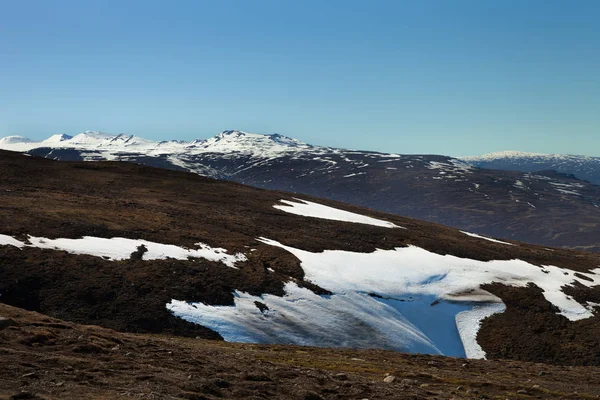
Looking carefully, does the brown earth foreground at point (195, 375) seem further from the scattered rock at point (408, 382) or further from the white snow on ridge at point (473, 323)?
the white snow on ridge at point (473, 323)

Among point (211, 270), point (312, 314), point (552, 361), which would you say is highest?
point (211, 270)

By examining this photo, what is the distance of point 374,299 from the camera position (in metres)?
45.2

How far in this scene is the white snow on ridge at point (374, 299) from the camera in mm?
35281

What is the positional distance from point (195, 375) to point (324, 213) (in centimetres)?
6183

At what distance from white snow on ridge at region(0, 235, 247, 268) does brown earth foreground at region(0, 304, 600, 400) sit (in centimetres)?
1574

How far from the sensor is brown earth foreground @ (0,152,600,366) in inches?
1264

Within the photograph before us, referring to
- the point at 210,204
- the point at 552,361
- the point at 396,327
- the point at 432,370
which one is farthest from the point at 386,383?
the point at 210,204

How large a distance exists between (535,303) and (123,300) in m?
39.7

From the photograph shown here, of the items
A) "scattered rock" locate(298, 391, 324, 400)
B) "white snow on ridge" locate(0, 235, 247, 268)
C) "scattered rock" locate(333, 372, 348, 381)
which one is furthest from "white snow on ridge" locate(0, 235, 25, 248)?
"scattered rock" locate(298, 391, 324, 400)

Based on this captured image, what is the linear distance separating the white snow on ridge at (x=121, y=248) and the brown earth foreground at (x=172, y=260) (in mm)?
1004

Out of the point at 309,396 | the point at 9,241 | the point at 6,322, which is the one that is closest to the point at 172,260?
the point at 9,241

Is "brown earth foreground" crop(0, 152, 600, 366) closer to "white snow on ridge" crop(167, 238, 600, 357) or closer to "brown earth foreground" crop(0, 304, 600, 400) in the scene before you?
"white snow on ridge" crop(167, 238, 600, 357)

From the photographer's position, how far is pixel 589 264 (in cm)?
7388

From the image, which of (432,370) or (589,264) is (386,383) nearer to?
(432,370)
